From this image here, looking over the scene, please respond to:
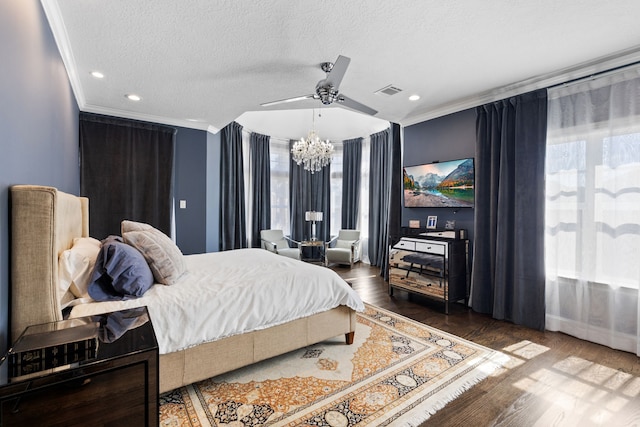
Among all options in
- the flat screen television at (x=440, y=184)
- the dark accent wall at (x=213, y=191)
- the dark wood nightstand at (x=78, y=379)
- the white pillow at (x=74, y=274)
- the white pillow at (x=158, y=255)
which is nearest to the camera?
the dark wood nightstand at (x=78, y=379)

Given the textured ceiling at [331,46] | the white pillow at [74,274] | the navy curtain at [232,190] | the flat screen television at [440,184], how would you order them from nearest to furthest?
the white pillow at [74,274] → the textured ceiling at [331,46] → the flat screen television at [440,184] → the navy curtain at [232,190]

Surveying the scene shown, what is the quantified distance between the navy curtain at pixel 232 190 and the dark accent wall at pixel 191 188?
710mm

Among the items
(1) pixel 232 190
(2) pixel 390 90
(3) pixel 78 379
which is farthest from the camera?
(1) pixel 232 190

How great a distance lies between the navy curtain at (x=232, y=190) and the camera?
5.35 m

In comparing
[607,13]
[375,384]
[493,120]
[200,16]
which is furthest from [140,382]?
[493,120]

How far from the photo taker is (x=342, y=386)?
196 centimetres

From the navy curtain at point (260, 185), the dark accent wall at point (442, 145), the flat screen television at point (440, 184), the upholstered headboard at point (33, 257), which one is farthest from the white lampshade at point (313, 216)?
the upholstered headboard at point (33, 257)

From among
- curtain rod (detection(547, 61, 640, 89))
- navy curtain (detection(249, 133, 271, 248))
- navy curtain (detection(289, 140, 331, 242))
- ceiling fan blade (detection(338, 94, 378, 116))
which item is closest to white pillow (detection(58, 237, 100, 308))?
ceiling fan blade (detection(338, 94, 378, 116))

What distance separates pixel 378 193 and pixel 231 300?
4463 mm

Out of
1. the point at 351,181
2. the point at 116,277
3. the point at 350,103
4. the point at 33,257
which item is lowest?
the point at 116,277

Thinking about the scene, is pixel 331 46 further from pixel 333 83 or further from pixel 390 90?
pixel 390 90

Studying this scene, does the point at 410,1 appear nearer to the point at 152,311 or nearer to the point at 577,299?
the point at 152,311

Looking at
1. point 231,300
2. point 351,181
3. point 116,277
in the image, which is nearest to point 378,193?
point 351,181

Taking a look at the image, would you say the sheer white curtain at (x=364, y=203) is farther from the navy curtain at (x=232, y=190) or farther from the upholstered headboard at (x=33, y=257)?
the upholstered headboard at (x=33, y=257)
